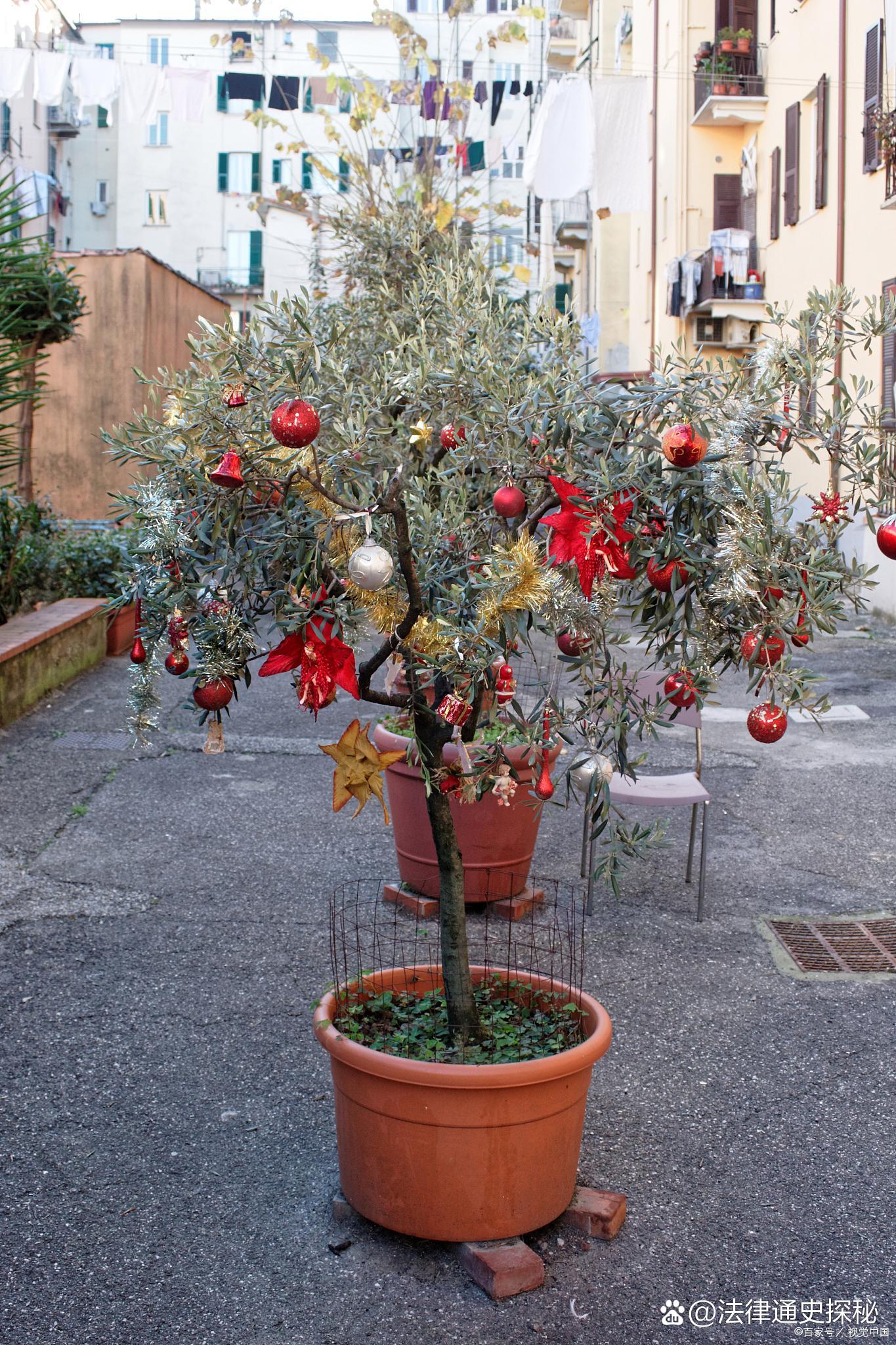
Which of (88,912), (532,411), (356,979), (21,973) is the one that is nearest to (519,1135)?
(356,979)

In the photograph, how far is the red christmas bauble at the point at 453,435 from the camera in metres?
2.45

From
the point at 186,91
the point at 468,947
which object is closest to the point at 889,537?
the point at 468,947

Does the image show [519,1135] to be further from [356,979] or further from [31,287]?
[31,287]

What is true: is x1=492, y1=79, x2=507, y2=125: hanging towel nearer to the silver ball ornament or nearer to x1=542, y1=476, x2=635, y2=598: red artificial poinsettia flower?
x1=542, y1=476, x2=635, y2=598: red artificial poinsettia flower

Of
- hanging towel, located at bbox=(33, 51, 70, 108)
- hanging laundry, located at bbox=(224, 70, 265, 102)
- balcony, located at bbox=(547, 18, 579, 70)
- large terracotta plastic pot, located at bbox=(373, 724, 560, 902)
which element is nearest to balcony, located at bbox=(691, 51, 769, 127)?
hanging laundry, located at bbox=(224, 70, 265, 102)

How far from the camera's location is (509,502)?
219cm

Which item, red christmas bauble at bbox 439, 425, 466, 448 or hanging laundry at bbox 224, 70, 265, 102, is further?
hanging laundry at bbox 224, 70, 265, 102

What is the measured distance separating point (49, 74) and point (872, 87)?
32.5 ft

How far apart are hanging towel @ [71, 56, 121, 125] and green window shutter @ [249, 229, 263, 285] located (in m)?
26.3

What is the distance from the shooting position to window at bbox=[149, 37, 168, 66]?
36875 millimetres

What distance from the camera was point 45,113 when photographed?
114 feet

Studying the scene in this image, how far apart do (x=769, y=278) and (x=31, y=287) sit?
12.2 metres

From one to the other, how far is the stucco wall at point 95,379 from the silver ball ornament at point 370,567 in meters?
12.7

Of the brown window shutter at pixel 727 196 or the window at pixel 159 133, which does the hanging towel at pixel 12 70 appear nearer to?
the brown window shutter at pixel 727 196
